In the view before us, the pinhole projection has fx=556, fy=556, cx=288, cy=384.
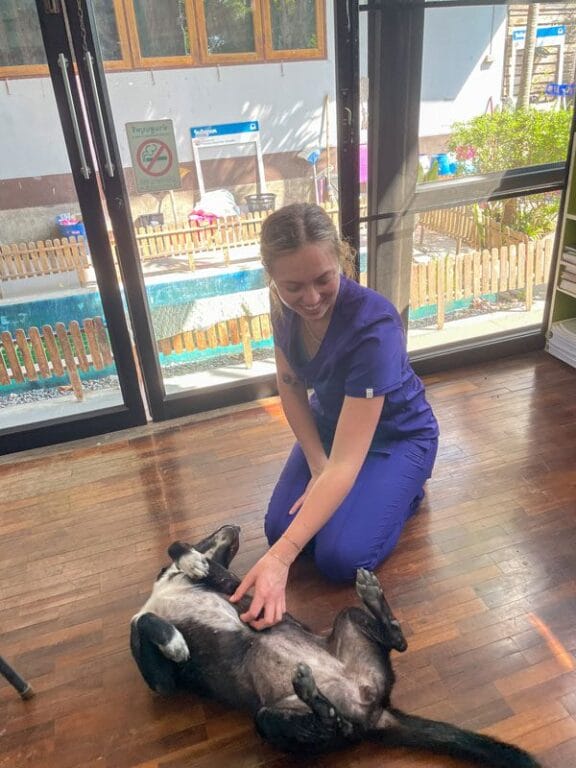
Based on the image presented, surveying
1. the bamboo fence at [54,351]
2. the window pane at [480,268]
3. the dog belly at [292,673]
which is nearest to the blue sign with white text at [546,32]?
the window pane at [480,268]

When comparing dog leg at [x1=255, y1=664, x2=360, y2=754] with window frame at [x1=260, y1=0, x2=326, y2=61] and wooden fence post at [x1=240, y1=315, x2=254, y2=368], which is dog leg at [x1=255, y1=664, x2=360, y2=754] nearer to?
wooden fence post at [x1=240, y1=315, x2=254, y2=368]

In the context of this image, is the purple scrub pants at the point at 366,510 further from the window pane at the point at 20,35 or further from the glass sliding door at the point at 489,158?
the window pane at the point at 20,35

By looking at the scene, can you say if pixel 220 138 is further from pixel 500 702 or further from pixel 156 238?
pixel 500 702

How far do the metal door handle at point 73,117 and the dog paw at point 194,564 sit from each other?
138 centimetres

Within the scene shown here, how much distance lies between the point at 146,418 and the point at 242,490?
0.68 m

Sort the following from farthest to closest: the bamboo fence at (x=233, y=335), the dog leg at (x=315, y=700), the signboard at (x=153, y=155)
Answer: the bamboo fence at (x=233, y=335), the signboard at (x=153, y=155), the dog leg at (x=315, y=700)

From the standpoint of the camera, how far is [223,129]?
82.2 inches

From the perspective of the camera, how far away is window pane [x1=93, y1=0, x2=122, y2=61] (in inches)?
71.8

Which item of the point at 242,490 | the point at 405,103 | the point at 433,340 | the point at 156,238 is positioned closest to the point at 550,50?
the point at 405,103

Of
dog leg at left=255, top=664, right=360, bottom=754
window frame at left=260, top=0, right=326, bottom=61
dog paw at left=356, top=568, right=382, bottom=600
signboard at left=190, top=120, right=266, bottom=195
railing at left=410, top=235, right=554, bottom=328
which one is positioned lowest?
dog leg at left=255, top=664, right=360, bottom=754

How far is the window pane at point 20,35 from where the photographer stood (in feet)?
5.77

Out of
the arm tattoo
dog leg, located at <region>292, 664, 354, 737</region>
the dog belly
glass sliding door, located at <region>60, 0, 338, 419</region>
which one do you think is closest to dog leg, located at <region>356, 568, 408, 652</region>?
the dog belly

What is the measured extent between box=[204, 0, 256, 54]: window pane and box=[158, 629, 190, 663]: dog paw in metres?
1.95

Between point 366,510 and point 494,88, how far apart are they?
1877 millimetres
